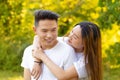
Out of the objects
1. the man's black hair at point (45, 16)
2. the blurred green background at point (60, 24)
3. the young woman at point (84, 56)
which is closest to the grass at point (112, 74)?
the blurred green background at point (60, 24)

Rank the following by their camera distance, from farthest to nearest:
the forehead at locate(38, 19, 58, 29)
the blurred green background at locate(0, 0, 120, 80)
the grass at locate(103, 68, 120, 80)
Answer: the grass at locate(103, 68, 120, 80)
the blurred green background at locate(0, 0, 120, 80)
the forehead at locate(38, 19, 58, 29)

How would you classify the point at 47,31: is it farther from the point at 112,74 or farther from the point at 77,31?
the point at 112,74

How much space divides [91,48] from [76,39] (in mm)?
122

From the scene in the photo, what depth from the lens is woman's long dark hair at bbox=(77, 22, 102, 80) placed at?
2582mm

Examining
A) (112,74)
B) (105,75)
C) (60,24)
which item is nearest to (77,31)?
(60,24)

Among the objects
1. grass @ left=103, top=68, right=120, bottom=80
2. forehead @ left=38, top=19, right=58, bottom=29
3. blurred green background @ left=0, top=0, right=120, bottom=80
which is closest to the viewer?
forehead @ left=38, top=19, right=58, bottom=29

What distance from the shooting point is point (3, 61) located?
8.44 metres

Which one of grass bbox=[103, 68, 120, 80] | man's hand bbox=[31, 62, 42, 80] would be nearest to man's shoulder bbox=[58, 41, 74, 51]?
man's hand bbox=[31, 62, 42, 80]

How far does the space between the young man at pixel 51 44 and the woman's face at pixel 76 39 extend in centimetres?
4

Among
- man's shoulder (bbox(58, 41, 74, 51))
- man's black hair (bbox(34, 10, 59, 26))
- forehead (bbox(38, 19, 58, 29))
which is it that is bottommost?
man's shoulder (bbox(58, 41, 74, 51))

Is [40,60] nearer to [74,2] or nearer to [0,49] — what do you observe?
[74,2]

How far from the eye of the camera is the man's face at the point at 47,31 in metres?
2.55

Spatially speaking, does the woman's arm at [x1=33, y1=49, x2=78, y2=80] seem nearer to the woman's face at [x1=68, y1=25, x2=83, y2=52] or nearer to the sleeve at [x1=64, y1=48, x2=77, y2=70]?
the sleeve at [x1=64, y1=48, x2=77, y2=70]

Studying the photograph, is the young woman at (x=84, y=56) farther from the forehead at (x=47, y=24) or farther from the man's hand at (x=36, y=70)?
the forehead at (x=47, y=24)
